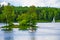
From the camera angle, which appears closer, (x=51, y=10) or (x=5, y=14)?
(x=5, y=14)

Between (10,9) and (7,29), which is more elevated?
(10,9)

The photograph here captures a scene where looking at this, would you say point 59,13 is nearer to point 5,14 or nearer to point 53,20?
point 53,20

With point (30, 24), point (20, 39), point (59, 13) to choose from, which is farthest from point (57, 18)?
point (20, 39)

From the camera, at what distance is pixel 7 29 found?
21766 millimetres

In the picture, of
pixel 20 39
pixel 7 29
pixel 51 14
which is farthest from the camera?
pixel 51 14

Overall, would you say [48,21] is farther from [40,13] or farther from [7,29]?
[7,29]

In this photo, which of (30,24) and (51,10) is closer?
(30,24)

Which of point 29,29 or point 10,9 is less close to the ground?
point 10,9

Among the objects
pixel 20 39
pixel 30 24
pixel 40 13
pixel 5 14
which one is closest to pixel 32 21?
pixel 30 24

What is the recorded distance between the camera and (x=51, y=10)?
34.2 metres

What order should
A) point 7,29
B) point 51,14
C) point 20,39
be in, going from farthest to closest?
point 51,14
point 7,29
point 20,39

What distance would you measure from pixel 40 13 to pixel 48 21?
4.75ft

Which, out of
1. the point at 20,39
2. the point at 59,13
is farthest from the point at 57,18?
the point at 20,39

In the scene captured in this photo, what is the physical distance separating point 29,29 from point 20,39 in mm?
7160
